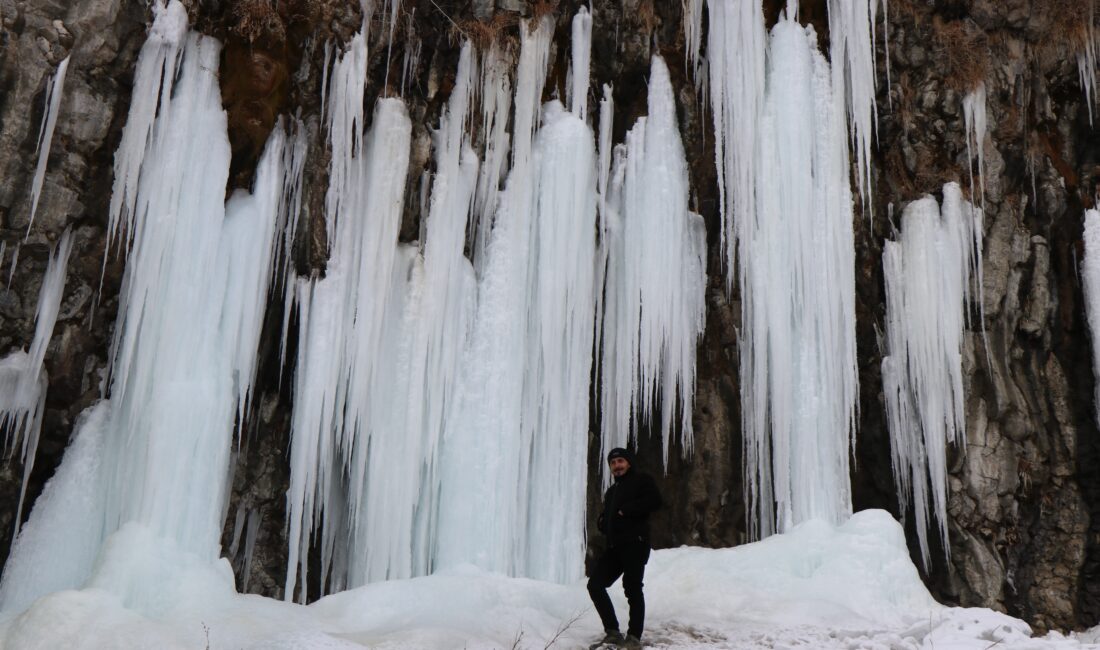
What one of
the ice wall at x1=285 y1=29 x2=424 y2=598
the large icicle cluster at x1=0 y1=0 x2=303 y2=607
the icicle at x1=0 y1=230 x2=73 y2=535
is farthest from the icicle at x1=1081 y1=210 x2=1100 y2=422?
the icicle at x1=0 y1=230 x2=73 y2=535

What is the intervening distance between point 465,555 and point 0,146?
5.25 meters

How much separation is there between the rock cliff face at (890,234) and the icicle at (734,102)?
383 mm

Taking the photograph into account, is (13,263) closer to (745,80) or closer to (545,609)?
(545,609)

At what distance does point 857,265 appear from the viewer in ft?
37.0

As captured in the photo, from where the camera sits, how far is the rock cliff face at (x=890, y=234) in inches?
388

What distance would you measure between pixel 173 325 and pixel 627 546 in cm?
486

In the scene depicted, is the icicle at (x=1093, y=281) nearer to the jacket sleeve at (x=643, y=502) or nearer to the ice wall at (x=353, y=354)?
the ice wall at (x=353, y=354)

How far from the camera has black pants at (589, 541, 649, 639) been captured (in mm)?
5824

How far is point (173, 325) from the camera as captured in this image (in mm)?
8617

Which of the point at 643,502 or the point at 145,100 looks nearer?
the point at 643,502

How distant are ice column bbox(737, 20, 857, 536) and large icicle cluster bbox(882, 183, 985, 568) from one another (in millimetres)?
815

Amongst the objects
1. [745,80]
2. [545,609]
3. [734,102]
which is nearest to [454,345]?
[545,609]

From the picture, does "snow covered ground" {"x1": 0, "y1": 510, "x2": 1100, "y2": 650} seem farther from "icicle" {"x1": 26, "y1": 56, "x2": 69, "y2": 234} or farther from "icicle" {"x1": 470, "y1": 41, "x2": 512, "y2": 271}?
"icicle" {"x1": 470, "y1": 41, "x2": 512, "y2": 271}

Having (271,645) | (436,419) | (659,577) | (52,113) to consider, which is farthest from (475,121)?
(271,645)
